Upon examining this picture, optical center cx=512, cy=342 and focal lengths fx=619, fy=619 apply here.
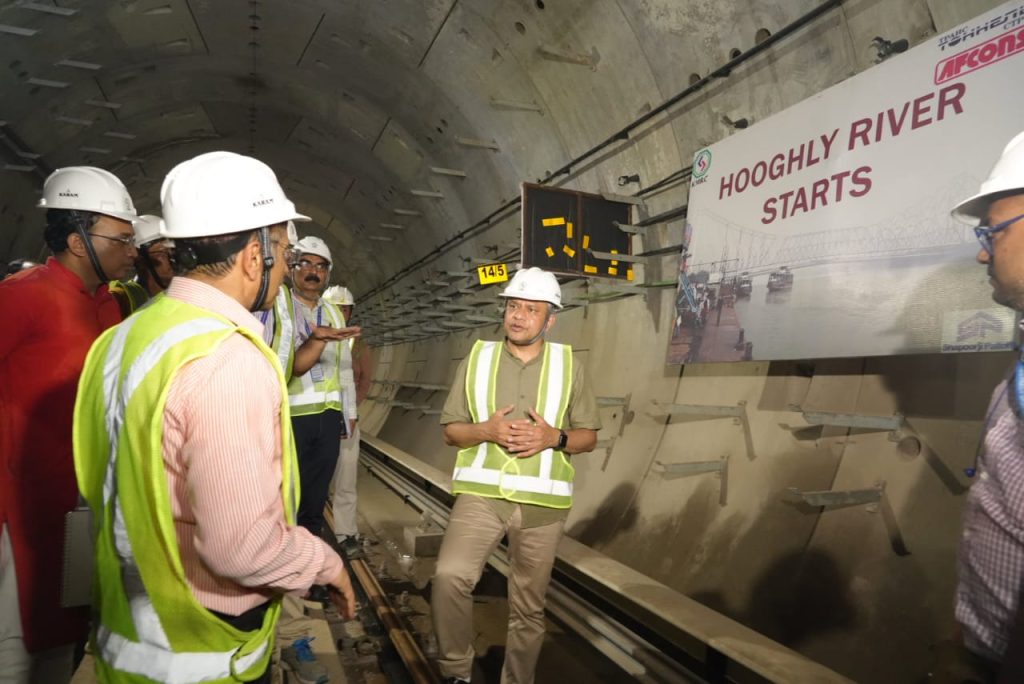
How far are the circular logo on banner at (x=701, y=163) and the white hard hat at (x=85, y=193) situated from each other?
12.7ft

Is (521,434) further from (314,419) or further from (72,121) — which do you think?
(72,121)

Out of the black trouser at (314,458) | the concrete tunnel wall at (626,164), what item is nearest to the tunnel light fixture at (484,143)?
the concrete tunnel wall at (626,164)

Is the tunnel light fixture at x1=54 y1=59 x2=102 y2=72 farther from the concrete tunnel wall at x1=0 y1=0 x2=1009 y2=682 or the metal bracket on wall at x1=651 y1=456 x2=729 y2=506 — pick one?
the metal bracket on wall at x1=651 y1=456 x2=729 y2=506

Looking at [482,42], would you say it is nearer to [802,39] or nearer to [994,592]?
[802,39]

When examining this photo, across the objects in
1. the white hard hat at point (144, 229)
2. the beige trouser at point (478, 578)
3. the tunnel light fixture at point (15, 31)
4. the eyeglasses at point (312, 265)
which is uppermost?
the tunnel light fixture at point (15, 31)

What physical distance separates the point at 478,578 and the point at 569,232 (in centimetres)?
350

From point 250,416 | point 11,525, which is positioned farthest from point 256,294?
point 11,525

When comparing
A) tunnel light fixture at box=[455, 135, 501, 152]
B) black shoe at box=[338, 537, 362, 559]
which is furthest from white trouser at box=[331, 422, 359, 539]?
tunnel light fixture at box=[455, 135, 501, 152]

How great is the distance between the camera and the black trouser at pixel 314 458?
4406mm

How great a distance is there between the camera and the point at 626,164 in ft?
19.9

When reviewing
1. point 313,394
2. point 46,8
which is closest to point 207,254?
point 313,394

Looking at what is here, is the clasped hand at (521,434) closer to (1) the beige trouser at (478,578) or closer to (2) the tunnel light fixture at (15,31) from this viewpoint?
(1) the beige trouser at (478,578)

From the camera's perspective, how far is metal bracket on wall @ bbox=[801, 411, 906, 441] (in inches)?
131

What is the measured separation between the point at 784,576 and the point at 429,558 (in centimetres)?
326
